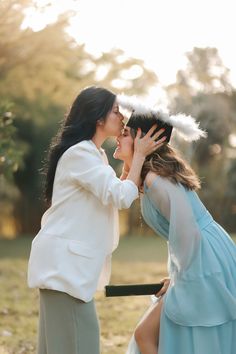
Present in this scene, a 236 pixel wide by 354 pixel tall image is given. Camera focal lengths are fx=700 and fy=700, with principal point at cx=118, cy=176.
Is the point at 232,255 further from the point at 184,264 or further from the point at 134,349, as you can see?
the point at 134,349

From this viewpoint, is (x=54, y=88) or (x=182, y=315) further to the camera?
(x=54, y=88)

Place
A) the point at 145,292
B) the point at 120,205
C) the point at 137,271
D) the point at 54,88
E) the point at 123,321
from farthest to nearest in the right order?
the point at 54,88 → the point at 137,271 → the point at 123,321 → the point at 145,292 → the point at 120,205

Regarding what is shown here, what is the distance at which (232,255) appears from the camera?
360cm

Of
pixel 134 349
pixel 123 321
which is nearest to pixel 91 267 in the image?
pixel 134 349

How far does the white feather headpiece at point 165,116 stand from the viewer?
3.61m

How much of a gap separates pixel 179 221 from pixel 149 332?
589mm

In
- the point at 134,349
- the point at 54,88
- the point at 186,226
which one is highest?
the point at 186,226

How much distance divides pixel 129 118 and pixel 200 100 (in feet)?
63.0

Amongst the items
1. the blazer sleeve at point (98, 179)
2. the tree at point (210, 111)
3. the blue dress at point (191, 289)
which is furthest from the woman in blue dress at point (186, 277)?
the tree at point (210, 111)

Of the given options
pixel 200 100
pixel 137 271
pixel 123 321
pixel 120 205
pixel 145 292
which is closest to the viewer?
pixel 120 205

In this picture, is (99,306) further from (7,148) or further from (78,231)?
(78,231)

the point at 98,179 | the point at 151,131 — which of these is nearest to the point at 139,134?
the point at 151,131

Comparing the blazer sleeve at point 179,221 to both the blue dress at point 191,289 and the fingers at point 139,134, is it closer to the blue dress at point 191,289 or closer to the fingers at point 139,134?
the blue dress at point 191,289

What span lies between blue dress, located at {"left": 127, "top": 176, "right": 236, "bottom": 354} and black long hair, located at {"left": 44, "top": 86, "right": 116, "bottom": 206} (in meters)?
0.44
